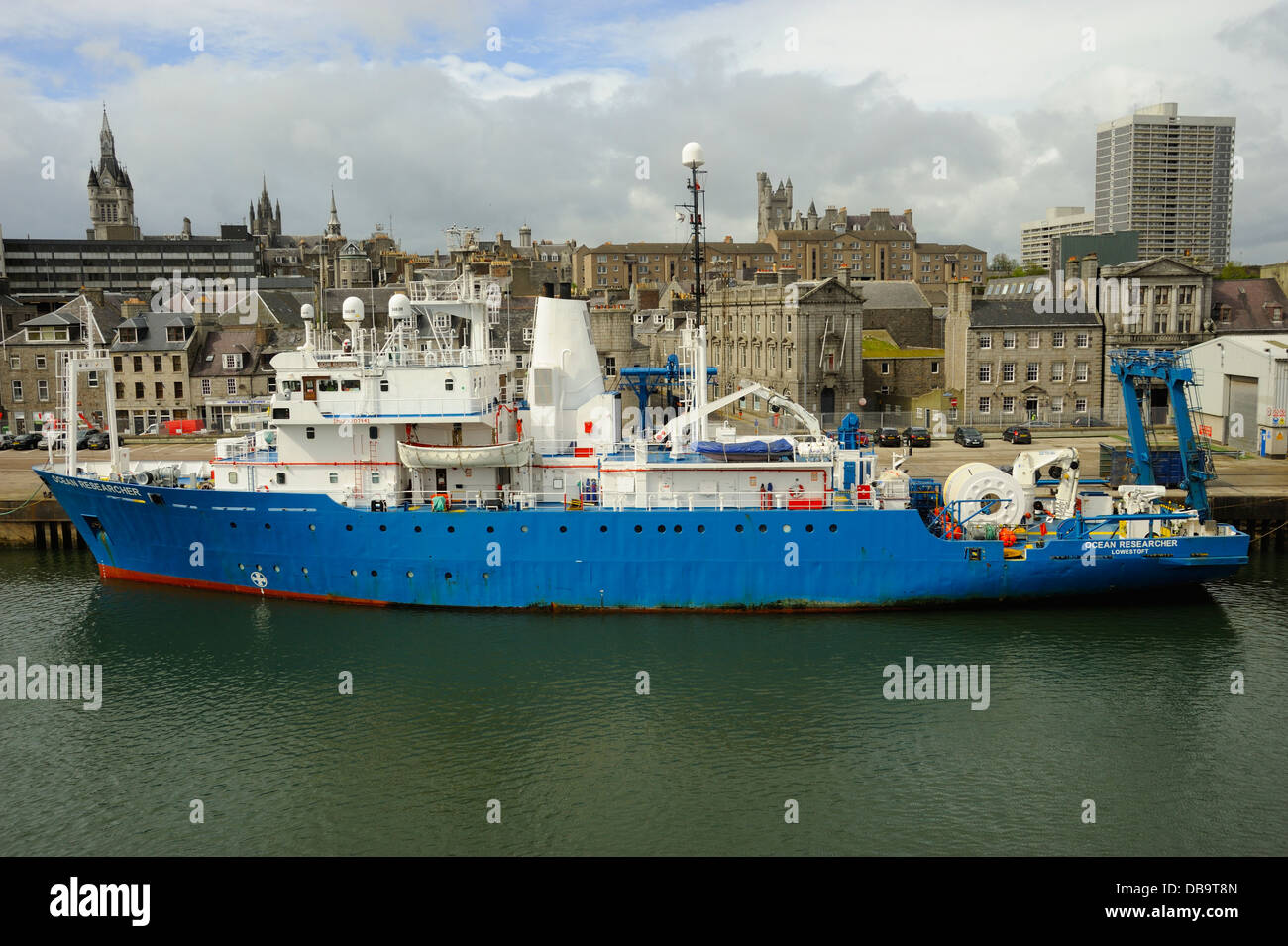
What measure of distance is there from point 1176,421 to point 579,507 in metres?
16.0

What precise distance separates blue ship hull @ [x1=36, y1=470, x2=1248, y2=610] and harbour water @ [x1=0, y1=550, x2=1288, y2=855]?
2.12ft

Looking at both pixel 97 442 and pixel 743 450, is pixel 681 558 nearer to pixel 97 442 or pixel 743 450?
pixel 743 450

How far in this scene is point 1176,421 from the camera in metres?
27.9

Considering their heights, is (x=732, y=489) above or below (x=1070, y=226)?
below

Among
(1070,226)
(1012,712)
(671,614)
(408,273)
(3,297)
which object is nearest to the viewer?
(1012,712)

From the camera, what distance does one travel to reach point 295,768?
740 inches

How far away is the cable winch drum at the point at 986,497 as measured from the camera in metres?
26.6

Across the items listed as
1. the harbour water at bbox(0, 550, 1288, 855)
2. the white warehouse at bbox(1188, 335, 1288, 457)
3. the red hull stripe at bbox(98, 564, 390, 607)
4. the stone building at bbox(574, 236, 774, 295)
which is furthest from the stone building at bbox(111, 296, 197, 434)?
the stone building at bbox(574, 236, 774, 295)

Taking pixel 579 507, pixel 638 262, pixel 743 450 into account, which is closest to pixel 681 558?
pixel 579 507

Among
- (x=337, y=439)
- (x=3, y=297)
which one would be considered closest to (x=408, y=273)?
(x=3, y=297)

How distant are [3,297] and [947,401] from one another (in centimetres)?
6004

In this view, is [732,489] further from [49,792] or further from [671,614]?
[49,792]

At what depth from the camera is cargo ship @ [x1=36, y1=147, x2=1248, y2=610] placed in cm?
2586

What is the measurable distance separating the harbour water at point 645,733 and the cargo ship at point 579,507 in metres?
0.88
